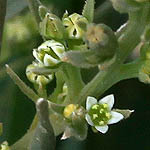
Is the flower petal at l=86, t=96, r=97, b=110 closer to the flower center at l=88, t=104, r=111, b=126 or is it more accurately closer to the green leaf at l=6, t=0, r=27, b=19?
the flower center at l=88, t=104, r=111, b=126

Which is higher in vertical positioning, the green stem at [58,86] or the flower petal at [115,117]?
the green stem at [58,86]

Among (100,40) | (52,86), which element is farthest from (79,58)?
(52,86)

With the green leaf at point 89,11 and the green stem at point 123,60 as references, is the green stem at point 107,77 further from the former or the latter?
the green leaf at point 89,11

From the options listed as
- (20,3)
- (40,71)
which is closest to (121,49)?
(40,71)

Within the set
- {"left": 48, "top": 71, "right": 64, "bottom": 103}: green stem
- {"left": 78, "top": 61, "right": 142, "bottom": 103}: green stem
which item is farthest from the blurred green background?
{"left": 78, "top": 61, "right": 142, "bottom": 103}: green stem

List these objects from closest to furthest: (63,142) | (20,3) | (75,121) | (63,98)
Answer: (75,121) → (63,98) → (20,3) → (63,142)

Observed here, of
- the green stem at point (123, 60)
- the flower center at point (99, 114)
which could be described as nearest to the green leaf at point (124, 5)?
the green stem at point (123, 60)

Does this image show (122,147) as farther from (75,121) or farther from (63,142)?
(75,121)

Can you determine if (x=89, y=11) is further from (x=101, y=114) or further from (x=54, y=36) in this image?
(x=101, y=114)
